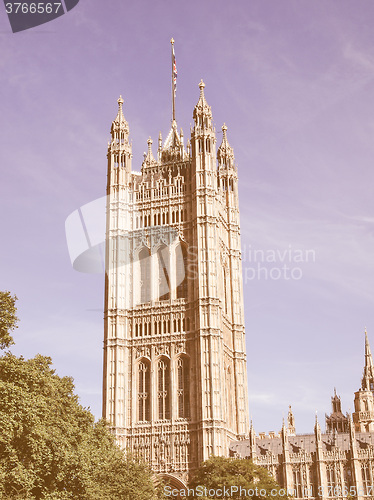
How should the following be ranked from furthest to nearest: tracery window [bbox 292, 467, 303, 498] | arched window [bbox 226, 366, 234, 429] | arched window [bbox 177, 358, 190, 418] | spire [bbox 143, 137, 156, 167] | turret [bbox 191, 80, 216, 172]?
spire [bbox 143, 137, 156, 167], turret [bbox 191, 80, 216, 172], arched window [bbox 226, 366, 234, 429], arched window [bbox 177, 358, 190, 418], tracery window [bbox 292, 467, 303, 498]

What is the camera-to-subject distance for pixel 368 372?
13212cm

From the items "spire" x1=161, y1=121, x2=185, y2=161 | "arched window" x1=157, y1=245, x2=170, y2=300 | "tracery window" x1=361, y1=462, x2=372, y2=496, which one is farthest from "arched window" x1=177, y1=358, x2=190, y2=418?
"spire" x1=161, y1=121, x2=185, y2=161

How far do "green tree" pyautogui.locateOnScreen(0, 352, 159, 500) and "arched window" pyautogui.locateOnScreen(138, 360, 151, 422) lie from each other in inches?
1016

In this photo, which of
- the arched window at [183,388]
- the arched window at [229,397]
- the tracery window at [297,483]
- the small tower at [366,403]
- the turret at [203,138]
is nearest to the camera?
the tracery window at [297,483]

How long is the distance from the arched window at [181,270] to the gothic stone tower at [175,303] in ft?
0.37

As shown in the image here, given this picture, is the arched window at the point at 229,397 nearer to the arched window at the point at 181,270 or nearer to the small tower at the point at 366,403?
the arched window at the point at 181,270

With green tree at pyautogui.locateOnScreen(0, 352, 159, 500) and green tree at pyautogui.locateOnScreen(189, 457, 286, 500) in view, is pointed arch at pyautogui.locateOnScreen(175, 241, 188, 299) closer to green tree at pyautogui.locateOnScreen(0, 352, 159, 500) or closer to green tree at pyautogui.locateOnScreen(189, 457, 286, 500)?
green tree at pyautogui.locateOnScreen(189, 457, 286, 500)

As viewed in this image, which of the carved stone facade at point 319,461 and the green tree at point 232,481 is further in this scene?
the carved stone facade at point 319,461

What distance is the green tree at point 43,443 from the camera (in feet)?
120

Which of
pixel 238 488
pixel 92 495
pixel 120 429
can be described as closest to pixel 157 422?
pixel 120 429

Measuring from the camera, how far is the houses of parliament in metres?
68.1

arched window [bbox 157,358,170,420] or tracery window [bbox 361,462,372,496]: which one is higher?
arched window [bbox 157,358,170,420]

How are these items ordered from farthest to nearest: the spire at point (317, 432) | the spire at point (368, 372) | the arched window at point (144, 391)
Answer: the spire at point (368, 372), the arched window at point (144, 391), the spire at point (317, 432)

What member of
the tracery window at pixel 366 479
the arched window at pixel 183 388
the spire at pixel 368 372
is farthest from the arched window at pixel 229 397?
the spire at pixel 368 372
